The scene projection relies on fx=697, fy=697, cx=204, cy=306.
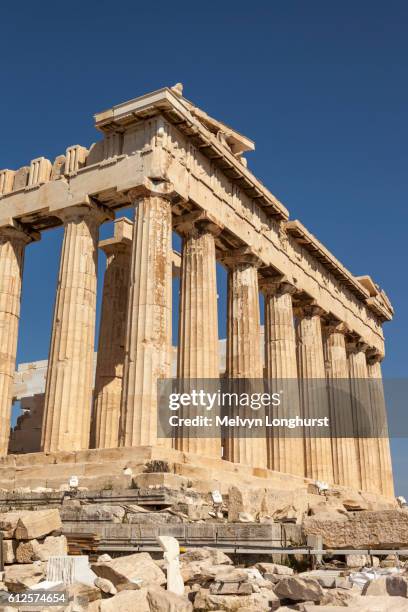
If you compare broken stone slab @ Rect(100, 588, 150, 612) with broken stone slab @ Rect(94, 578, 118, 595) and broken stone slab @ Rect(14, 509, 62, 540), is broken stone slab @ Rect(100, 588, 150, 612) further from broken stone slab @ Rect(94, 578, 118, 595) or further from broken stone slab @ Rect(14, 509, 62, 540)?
broken stone slab @ Rect(14, 509, 62, 540)

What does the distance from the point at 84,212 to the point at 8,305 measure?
4.46m

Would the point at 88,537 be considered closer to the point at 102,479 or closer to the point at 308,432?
the point at 102,479

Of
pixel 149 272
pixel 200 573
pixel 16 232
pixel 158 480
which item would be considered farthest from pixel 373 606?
pixel 16 232

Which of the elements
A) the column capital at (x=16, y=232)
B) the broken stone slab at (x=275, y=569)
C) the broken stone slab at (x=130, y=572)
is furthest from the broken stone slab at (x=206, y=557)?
the column capital at (x=16, y=232)

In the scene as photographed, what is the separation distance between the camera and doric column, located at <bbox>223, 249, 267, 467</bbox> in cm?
2455

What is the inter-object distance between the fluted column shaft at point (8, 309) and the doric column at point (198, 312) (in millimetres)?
5982

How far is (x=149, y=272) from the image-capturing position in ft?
67.9

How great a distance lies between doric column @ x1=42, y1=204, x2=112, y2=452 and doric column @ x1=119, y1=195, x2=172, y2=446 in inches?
84.6

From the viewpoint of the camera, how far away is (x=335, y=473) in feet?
111

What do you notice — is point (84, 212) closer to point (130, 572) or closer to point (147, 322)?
point (147, 322)

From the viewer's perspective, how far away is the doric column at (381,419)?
38.5 m

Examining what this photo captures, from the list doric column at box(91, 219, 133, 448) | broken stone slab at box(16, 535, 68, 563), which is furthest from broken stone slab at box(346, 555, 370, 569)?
doric column at box(91, 219, 133, 448)

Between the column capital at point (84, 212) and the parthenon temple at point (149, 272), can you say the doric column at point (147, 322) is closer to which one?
the parthenon temple at point (149, 272)

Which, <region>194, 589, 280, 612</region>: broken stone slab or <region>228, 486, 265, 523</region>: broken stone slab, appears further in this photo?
<region>228, 486, 265, 523</region>: broken stone slab
